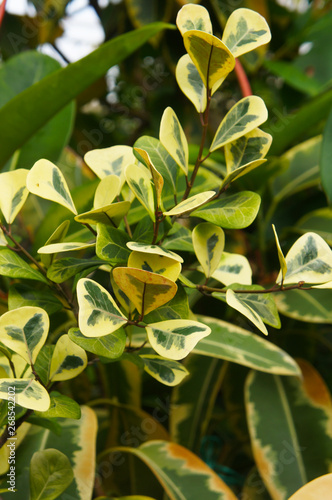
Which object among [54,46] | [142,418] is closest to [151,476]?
[142,418]

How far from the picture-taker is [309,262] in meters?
0.31

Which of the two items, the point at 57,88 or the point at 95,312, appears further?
the point at 57,88

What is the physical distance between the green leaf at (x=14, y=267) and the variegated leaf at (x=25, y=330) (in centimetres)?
3

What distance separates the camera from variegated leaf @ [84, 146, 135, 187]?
0.35m

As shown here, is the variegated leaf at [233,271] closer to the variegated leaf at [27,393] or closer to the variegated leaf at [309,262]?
the variegated leaf at [309,262]

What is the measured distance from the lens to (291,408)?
58cm

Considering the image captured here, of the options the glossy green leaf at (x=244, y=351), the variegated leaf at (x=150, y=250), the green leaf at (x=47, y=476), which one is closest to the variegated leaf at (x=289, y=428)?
the glossy green leaf at (x=244, y=351)

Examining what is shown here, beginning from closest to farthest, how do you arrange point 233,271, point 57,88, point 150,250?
point 150,250 < point 233,271 < point 57,88

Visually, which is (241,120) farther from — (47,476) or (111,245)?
(47,476)

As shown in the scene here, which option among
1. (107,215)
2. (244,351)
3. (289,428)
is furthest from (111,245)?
(289,428)

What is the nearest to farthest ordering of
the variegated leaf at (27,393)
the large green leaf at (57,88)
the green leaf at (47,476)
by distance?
the variegated leaf at (27,393), the green leaf at (47,476), the large green leaf at (57,88)

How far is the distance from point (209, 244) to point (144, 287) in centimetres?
8

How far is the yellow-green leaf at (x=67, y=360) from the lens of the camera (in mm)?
315

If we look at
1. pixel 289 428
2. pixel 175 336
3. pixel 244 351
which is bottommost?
pixel 289 428
